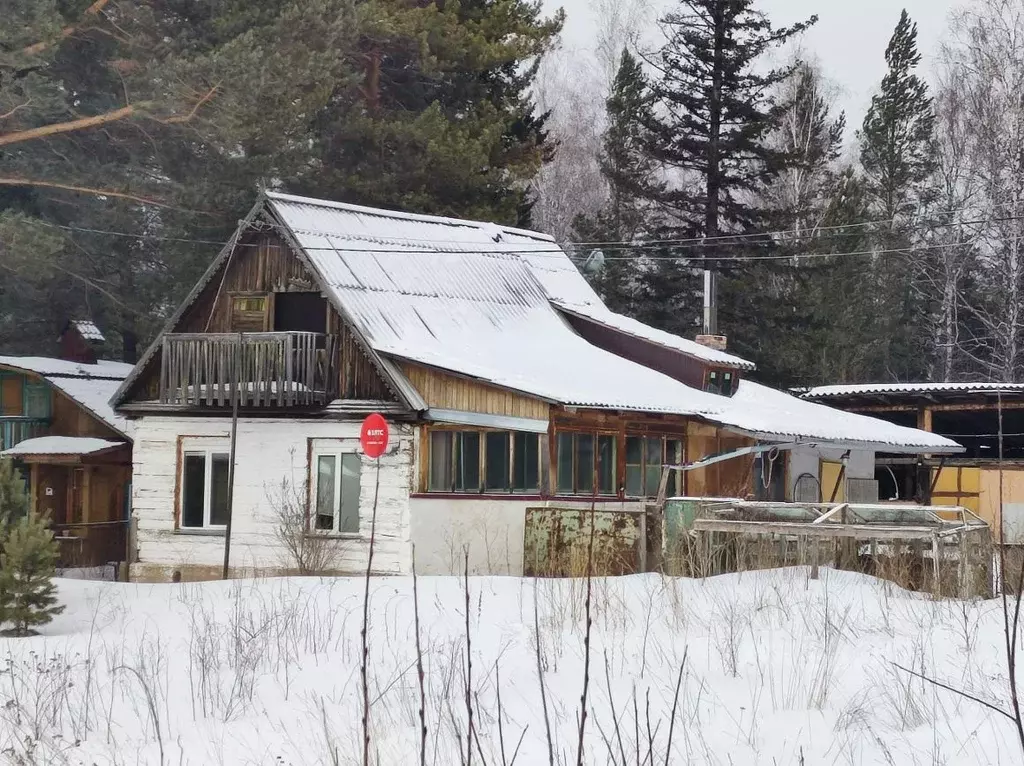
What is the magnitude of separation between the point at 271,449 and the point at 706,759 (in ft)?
51.7

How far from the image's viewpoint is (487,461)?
22453 mm

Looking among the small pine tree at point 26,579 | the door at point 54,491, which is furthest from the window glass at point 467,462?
the door at point 54,491

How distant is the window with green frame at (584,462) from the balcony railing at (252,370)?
12.6 feet

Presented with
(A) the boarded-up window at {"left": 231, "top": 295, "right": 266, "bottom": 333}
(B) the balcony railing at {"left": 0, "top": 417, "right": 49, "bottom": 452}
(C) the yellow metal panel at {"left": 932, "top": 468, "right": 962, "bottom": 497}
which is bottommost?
(C) the yellow metal panel at {"left": 932, "top": 468, "right": 962, "bottom": 497}

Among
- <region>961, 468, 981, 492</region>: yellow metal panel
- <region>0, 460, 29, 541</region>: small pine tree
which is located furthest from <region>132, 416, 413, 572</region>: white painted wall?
<region>961, 468, 981, 492</region>: yellow metal panel

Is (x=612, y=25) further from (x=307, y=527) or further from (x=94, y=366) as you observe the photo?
(x=307, y=527)

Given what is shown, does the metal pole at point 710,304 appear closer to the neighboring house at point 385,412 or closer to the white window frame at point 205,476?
the neighboring house at point 385,412

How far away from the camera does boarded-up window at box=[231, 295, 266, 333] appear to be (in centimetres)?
2433

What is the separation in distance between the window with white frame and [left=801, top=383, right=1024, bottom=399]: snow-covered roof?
41.6 ft

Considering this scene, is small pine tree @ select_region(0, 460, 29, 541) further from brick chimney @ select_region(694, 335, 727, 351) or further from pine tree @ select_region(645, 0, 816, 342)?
pine tree @ select_region(645, 0, 816, 342)

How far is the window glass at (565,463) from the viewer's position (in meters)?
22.8

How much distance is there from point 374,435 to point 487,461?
7.10 feet

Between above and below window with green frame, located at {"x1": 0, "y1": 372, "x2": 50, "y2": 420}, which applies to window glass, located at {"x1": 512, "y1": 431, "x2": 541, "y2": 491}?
below

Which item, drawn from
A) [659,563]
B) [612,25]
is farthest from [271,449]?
[612,25]
